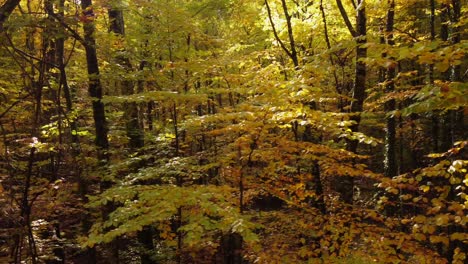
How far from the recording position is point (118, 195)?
20.1 feet

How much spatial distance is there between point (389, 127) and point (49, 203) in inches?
452

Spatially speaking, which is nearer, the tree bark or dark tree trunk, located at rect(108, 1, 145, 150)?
the tree bark

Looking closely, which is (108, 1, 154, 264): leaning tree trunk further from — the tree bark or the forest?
the tree bark

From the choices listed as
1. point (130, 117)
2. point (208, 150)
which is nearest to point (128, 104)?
point (130, 117)

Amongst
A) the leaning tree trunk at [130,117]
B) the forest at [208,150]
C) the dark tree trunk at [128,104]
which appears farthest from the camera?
the dark tree trunk at [128,104]

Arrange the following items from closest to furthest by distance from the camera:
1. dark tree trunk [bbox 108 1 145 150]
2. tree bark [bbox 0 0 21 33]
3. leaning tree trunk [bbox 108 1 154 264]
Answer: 1. tree bark [bbox 0 0 21 33]
2. leaning tree trunk [bbox 108 1 154 264]
3. dark tree trunk [bbox 108 1 145 150]

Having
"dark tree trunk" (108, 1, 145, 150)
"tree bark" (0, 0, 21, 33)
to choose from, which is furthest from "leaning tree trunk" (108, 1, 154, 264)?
"tree bark" (0, 0, 21, 33)

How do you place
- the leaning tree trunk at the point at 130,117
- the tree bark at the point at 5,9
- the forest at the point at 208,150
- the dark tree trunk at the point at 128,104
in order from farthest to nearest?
1. the dark tree trunk at the point at 128,104
2. the leaning tree trunk at the point at 130,117
3. the forest at the point at 208,150
4. the tree bark at the point at 5,9

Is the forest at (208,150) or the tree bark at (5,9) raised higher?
the tree bark at (5,9)

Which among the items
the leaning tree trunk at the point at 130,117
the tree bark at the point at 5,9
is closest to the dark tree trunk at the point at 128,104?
the leaning tree trunk at the point at 130,117

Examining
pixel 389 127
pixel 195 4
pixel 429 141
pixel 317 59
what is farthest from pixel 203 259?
pixel 429 141

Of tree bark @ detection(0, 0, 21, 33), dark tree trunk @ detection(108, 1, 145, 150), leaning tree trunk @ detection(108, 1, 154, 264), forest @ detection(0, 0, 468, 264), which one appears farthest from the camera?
dark tree trunk @ detection(108, 1, 145, 150)

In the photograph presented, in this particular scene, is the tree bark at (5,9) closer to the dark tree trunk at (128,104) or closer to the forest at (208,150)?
the forest at (208,150)

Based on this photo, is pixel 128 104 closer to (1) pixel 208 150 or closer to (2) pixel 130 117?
(2) pixel 130 117
